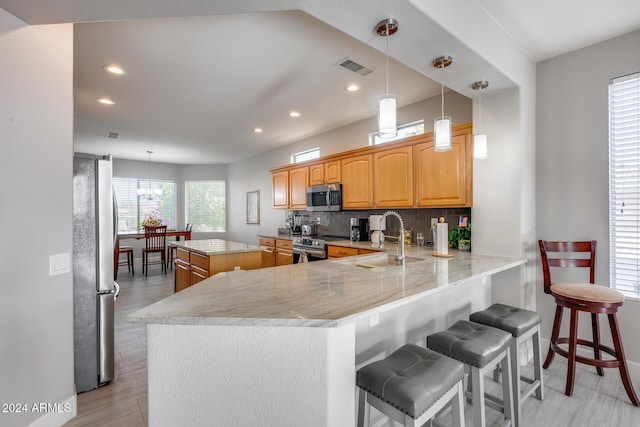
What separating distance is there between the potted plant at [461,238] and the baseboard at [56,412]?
11.1 feet

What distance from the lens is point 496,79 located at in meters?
2.42

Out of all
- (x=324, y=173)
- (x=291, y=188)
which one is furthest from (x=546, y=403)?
(x=291, y=188)

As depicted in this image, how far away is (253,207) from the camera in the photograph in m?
7.43

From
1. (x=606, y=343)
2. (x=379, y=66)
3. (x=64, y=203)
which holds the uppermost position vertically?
(x=379, y=66)

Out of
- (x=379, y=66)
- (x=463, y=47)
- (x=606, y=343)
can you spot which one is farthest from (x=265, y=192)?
(x=606, y=343)

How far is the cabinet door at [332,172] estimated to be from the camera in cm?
448

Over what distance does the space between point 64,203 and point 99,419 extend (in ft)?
4.65

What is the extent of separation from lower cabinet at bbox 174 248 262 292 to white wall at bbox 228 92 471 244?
2.43 meters

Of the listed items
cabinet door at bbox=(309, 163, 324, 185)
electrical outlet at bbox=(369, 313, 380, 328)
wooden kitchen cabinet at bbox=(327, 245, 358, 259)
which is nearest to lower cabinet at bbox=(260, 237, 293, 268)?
wooden kitchen cabinet at bbox=(327, 245, 358, 259)

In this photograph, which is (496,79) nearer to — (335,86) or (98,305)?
(335,86)

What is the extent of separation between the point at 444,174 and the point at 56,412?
141 inches

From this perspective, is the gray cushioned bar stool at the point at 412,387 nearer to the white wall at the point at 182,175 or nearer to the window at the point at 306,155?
the window at the point at 306,155

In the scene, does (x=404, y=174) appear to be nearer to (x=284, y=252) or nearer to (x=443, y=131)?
(x=443, y=131)

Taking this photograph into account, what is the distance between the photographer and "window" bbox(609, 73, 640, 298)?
236 centimetres
